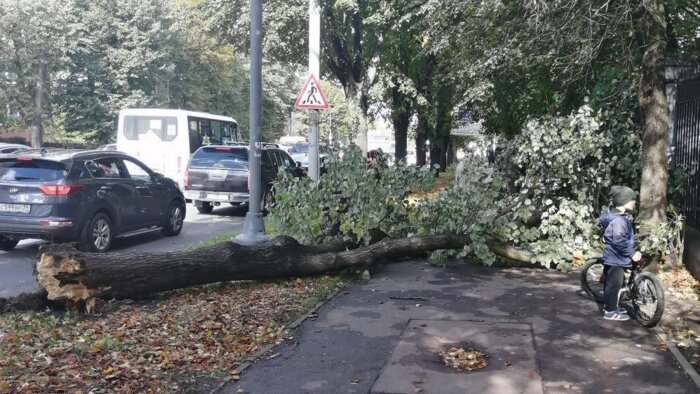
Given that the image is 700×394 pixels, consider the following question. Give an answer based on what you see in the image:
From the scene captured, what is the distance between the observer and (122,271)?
6.65m

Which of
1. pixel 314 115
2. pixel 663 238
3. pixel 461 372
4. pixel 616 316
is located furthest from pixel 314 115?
pixel 461 372

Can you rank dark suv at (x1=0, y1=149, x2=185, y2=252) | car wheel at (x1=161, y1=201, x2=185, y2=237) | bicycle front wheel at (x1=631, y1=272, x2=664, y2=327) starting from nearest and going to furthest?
bicycle front wheel at (x1=631, y1=272, x2=664, y2=327), dark suv at (x1=0, y1=149, x2=185, y2=252), car wheel at (x1=161, y1=201, x2=185, y2=237)

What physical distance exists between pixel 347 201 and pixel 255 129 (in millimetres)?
1979

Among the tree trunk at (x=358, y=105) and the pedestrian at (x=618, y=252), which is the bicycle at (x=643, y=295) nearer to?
the pedestrian at (x=618, y=252)

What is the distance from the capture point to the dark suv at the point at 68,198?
1022 cm

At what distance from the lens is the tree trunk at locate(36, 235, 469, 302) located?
20.6ft

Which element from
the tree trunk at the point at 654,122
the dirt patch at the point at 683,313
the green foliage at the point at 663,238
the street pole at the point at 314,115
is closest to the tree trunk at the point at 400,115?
the street pole at the point at 314,115

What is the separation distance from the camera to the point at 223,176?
665 inches

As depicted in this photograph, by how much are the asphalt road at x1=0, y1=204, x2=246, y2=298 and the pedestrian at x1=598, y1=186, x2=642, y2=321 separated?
5.89 metres

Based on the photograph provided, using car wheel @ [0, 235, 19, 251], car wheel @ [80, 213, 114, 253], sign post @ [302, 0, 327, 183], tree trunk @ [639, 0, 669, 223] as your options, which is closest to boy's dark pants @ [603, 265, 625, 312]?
tree trunk @ [639, 0, 669, 223]

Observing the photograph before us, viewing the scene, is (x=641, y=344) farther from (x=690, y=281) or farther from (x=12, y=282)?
(x=12, y=282)

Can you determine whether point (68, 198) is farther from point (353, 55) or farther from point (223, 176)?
point (353, 55)

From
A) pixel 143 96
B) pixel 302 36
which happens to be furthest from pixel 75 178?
pixel 143 96

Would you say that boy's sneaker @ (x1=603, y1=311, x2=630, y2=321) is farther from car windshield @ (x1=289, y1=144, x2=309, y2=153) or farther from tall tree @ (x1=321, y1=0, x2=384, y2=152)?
car windshield @ (x1=289, y1=144, x2=309, y2=153)
